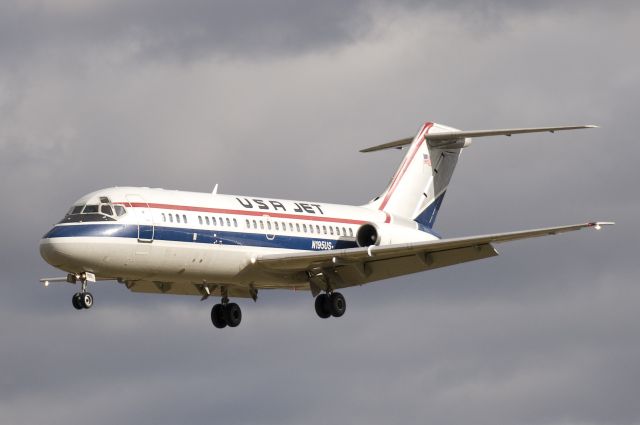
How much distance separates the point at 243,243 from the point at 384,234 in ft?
19.0

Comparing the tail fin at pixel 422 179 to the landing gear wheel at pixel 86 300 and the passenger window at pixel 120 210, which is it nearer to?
the passenger window at pixel 120 210

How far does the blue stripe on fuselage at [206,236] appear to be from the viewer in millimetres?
46312

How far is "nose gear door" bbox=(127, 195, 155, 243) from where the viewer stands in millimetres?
46938

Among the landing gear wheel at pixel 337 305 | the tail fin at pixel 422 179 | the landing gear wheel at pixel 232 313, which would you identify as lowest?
the landing gear wheel at pixel 337 305

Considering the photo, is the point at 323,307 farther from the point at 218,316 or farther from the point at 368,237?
the point at 218,316

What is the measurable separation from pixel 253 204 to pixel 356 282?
414cm

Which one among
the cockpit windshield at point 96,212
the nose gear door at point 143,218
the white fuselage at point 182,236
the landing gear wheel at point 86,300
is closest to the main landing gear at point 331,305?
the white fuselage at point 182,236

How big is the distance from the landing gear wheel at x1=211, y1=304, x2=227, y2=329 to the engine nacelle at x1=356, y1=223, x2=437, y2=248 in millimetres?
4594

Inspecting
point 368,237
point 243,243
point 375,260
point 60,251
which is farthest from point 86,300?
point 368,237

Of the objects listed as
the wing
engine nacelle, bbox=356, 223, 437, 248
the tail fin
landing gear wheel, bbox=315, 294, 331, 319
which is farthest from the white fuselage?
the tail fin

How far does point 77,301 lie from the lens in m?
45.9

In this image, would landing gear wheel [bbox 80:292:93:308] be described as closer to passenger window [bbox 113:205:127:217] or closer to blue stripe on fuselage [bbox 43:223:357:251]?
blue stripe on fuselage [bbox 43:223:357:251]

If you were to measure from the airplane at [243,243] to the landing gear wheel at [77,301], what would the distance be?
4 cm

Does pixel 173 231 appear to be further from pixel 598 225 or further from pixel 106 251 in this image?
pixel 598 225
